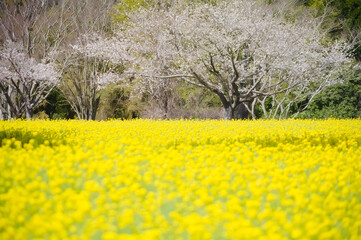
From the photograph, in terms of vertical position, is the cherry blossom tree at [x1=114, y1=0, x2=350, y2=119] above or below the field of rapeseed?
above

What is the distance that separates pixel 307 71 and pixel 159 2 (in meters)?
9.36

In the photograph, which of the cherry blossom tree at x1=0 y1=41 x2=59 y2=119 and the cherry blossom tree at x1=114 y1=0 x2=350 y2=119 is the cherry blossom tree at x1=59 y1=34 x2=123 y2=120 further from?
the cherry blossom tree at x1=114 y1=0 x2=350 y2=119

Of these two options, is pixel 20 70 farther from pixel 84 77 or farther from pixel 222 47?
pixel 222 47

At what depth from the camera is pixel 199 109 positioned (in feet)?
68.5

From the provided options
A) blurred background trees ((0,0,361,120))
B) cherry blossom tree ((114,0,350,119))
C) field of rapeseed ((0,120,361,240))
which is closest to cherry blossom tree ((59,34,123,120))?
blurred background trees ((0,0,361,120))

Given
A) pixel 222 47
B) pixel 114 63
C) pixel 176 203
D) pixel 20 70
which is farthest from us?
pixel 114 63

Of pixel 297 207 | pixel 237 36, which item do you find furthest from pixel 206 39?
pixel 297 207

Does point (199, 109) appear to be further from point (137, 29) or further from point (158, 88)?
point (137, 29)

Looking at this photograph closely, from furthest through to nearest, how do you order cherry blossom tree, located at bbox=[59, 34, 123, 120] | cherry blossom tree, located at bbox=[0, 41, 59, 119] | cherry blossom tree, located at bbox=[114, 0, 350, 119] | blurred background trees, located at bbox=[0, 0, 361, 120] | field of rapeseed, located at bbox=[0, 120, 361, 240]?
cherry blossom tree, located at bbox=[59, 34, 123, 120] < blurred background trees, located at bbox=[0, 0, 361, 120] < cherry blossom tree, located at bbox=[0, 41, 59, 119] < cherry blossom tree, located at bbox=[114, 0, 350, 119] < field of rapeseed, located at bbox=[0, 120, 361, 240]

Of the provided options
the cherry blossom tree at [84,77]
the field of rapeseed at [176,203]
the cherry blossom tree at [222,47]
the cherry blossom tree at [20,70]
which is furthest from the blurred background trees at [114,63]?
the field of rapeseed at [176,203]

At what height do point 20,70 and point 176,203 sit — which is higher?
point 20,70

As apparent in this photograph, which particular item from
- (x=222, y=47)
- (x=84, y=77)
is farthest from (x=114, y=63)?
(x=222, y=47)

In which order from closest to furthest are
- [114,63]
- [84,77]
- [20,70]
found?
[20,70] → [84,77] → [114,63]

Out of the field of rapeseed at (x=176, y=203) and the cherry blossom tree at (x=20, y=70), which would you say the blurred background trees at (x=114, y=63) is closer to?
the cherry blossom tree at (x=20, y=70)
